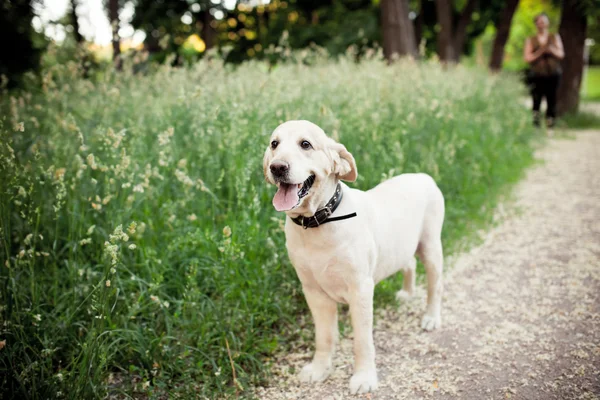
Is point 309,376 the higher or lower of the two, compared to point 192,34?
lower

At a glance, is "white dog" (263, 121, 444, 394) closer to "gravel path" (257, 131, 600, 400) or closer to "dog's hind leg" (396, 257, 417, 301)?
"gravel path" (257, 131, 600, 400)

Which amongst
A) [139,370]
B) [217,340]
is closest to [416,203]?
[217,340]

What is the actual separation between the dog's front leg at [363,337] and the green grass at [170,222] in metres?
0.57

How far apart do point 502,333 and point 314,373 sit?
4.44 ft

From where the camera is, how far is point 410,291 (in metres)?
4.19

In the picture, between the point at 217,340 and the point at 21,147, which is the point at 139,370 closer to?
the point at 217,340

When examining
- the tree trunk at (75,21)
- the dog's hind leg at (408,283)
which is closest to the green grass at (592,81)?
the tree trunk at (75,21)

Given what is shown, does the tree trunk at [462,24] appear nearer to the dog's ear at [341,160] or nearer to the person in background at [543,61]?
the person in background at [543,61]

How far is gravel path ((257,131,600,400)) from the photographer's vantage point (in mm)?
3072

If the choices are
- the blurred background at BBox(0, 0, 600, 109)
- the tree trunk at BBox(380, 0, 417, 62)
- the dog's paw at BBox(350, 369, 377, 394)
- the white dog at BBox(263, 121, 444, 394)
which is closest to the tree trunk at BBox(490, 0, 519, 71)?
the blurred background at BBox(0, 0, 600, 109)

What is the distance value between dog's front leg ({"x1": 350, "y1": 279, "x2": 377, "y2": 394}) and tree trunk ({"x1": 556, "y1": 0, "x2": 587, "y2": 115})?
11.9 meters

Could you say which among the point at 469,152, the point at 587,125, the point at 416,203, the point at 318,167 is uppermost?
the point at 318,167

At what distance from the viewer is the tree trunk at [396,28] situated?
11.7m

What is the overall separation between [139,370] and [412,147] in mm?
3845
